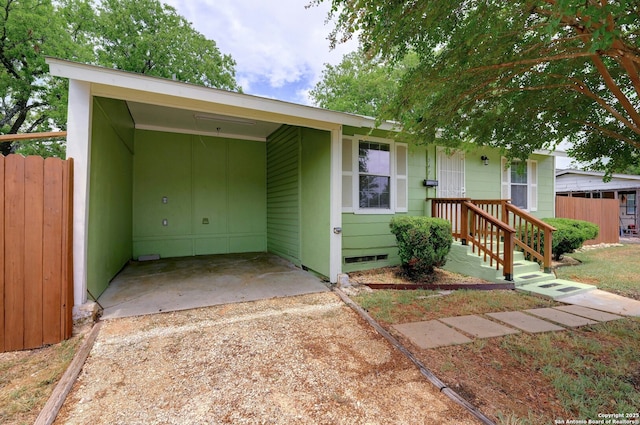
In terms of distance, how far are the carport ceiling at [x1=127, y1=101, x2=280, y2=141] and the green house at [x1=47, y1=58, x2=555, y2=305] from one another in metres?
0.04

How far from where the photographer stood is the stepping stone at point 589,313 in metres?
3.39

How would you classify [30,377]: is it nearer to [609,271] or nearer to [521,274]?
[521,274]

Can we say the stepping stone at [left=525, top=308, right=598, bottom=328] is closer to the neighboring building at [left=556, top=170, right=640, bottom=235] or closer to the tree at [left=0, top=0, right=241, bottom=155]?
the neighboring building at [left=556, top=170, right=640, bottom=235]

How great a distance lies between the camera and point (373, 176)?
17.7 feet

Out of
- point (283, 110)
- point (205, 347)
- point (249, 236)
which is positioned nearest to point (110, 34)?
point (249, 236)

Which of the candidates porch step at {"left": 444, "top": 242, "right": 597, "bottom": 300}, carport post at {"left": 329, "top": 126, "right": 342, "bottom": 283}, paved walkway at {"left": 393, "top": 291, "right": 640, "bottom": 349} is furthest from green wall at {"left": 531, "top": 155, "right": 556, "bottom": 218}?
carport post at {"left": 329, "top": 126, "right": 342, "bottom": 283}

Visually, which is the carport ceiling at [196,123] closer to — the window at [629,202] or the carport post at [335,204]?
the carport post at [335,204]

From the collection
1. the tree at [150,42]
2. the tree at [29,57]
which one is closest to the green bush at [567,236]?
the tree at [150,42]

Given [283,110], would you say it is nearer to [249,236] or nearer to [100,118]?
[100,118]

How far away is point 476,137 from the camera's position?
3.83 meters

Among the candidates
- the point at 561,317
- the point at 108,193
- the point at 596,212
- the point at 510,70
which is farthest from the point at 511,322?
the point at 596,212

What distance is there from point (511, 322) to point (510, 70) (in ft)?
9.19

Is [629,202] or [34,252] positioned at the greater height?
[629,202]

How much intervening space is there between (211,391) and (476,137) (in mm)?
4124
